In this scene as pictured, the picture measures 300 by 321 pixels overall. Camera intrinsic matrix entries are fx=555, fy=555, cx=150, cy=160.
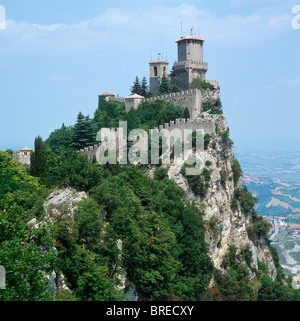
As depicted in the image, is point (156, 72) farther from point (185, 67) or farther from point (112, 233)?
point (112, 233)

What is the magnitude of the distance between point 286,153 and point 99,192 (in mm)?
155090

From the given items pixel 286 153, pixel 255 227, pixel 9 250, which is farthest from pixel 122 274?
pixel 286 153

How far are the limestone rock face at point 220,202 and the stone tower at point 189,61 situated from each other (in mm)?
8231

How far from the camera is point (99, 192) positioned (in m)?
31.1

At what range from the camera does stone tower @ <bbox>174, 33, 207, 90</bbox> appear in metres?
56.8

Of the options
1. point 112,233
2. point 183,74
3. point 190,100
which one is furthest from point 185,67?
point 112,233

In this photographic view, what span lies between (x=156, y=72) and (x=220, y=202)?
18.1 meters

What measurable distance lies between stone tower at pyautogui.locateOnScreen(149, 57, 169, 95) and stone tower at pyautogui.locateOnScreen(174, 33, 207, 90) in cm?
130

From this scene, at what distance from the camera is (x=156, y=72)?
58.2 meters

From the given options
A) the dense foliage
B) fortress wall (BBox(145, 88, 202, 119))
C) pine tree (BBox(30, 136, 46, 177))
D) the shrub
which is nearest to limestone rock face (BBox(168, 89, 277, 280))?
the shrub

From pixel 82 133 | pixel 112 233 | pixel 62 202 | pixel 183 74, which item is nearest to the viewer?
A: pixel 112 233
